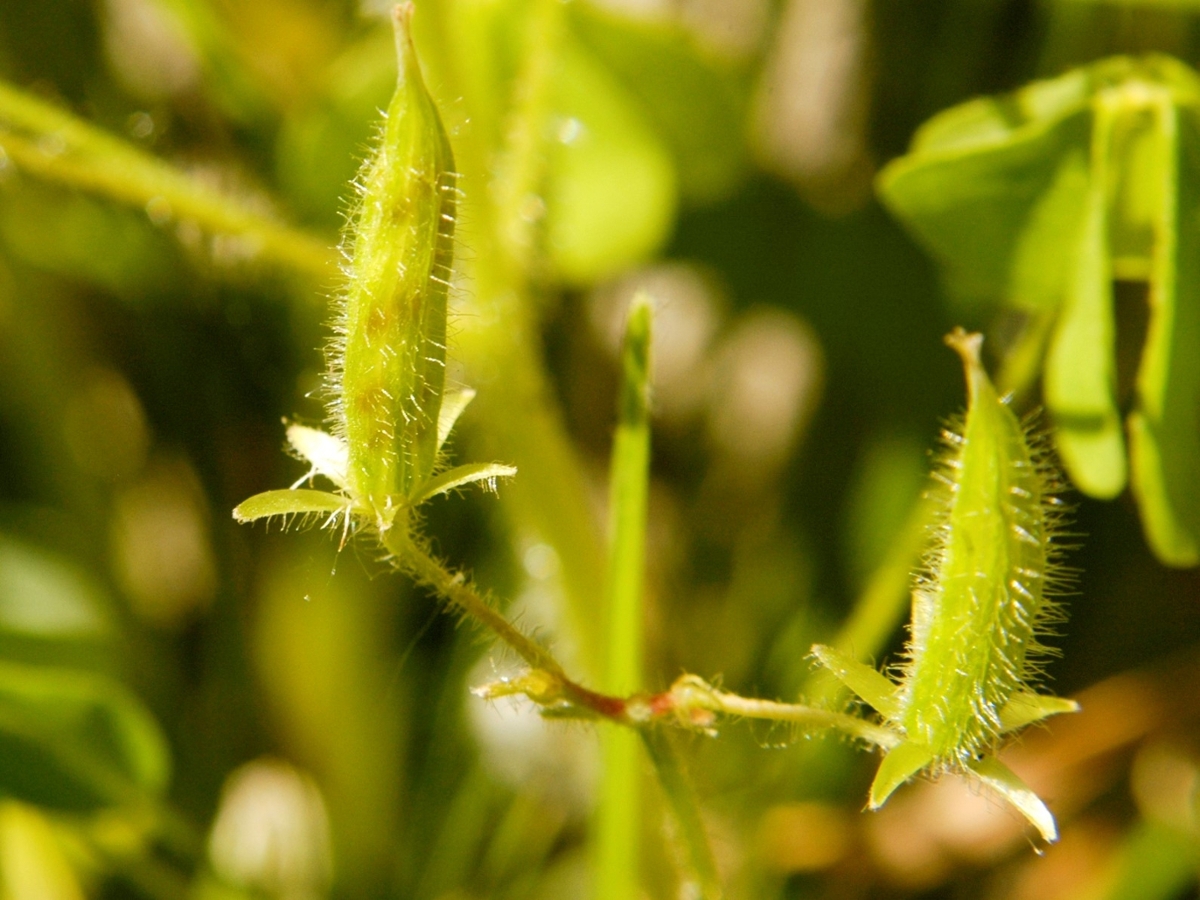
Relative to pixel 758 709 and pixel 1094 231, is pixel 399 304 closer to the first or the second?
pixel 758 709

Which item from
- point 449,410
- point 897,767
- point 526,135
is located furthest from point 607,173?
point 897,767

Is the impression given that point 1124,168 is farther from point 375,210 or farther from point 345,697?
point 345,697

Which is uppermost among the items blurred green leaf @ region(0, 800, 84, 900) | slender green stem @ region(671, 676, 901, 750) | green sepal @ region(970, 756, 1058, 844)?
slender green stem @ region(671, 676, 901, 750)

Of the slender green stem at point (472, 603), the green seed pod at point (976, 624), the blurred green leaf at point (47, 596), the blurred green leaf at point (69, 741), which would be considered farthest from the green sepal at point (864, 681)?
the blurred green leaf at point (47, 596)

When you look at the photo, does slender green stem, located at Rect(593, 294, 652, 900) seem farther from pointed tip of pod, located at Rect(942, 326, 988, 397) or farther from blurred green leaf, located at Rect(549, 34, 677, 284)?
blurred green leaf, located at Rect(549, 34, 677, 284)

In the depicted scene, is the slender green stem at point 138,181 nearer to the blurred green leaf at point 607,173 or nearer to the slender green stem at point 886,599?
the blurred green leaf at point 607,173

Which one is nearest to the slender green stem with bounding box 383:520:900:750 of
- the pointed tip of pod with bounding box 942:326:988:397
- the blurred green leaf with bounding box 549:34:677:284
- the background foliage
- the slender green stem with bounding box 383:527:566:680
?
the slender green stem with bounding box 383:527:566:680
